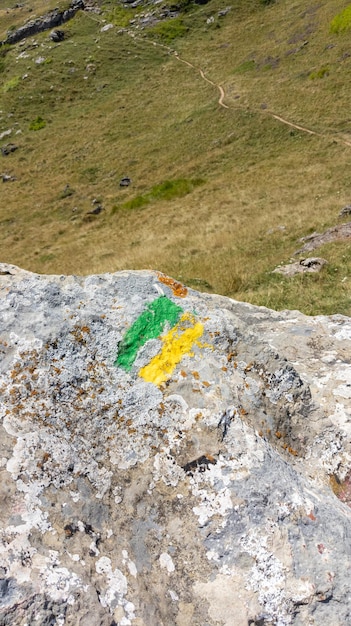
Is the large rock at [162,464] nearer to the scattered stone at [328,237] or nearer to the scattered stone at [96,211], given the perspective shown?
the scattered stone at [328,237]

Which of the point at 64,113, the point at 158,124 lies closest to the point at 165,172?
the point at 158,124

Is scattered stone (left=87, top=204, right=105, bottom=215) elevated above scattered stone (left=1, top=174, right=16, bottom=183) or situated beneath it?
situated beneath

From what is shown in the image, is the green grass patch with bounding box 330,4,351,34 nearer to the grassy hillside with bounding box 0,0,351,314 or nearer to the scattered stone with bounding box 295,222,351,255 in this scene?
the grassy hillside with bounding box 0,0,351,314

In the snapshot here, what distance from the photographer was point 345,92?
38.7 meters

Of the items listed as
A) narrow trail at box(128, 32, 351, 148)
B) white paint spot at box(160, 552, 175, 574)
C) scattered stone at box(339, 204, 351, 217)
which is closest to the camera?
white paint spot at box(160, 552, 175, 574)

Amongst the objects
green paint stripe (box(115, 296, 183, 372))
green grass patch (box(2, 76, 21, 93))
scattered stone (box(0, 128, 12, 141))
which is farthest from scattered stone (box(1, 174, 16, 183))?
green paint stripe (box(115, 296, 183, 372))

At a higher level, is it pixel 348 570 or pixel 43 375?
pixel 43 375

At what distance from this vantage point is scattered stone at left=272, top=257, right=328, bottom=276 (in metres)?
12.9

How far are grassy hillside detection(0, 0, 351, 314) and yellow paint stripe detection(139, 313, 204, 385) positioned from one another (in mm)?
5299

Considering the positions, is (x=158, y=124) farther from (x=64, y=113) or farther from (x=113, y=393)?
(x=113, y=393)

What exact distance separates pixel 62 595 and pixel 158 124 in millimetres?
51049

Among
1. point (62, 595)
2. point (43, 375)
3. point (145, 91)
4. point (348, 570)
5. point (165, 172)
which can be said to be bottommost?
point (165, 172)

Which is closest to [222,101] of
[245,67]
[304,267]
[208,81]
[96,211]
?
[208,81]

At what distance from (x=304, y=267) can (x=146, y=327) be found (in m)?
9.78
